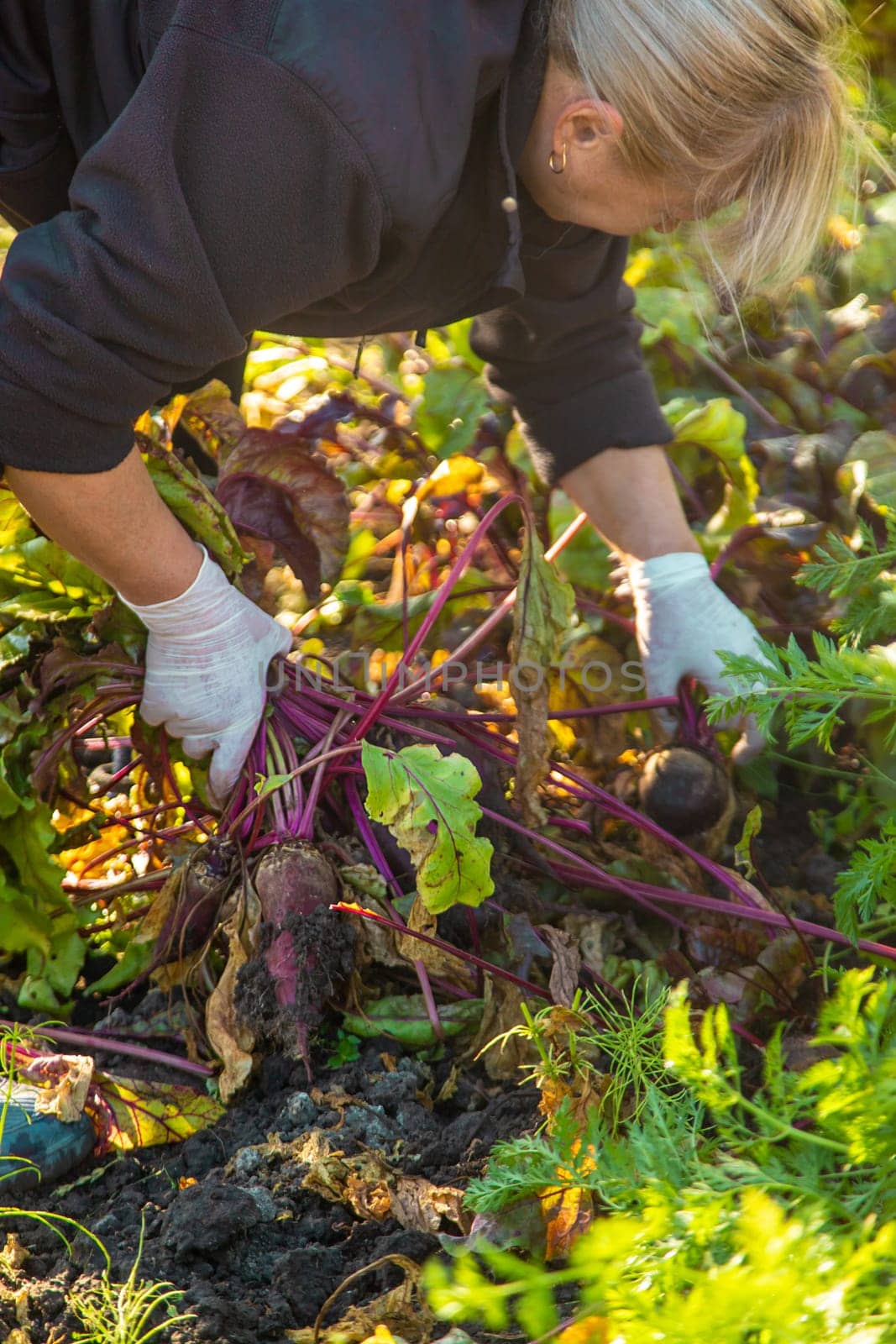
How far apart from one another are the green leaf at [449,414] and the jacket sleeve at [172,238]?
38.3 inches

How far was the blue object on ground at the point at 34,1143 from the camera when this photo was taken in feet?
4.45

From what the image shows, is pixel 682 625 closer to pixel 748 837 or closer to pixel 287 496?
pixel 748 837

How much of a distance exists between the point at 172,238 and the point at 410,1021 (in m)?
1.03

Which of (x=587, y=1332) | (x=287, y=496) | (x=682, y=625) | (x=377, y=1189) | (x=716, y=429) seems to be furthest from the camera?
(x=716, y=429)

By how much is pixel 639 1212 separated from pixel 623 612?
1.58 meters

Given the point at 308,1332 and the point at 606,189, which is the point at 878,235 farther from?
the point at 308,1332

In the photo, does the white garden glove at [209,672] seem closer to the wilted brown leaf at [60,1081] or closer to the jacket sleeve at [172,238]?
the jacket sleeve at [172,238]

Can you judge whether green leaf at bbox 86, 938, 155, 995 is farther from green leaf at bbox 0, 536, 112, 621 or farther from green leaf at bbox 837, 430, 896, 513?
green leaf at bbox 837, 430, 896, 513

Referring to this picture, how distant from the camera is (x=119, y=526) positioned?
1.55 m

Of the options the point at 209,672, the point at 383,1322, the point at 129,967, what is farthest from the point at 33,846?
the point at 383,1322

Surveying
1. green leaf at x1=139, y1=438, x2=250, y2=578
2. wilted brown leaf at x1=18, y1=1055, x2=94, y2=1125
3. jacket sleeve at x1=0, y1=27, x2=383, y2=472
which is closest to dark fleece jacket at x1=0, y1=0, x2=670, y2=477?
jacket sleeve at x1=0, y1=27, x2=383, y2=472

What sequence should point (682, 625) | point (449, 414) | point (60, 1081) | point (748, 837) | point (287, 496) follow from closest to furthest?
point (60, 1081) < point (748, 837) < point (287, 496) < point (682, 625) < point (449, 414)

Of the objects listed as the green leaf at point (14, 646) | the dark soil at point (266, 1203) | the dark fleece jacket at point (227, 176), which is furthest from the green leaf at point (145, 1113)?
the dark fleece jacket at point (227, 176)

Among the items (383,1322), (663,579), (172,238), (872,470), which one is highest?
(172,238)
